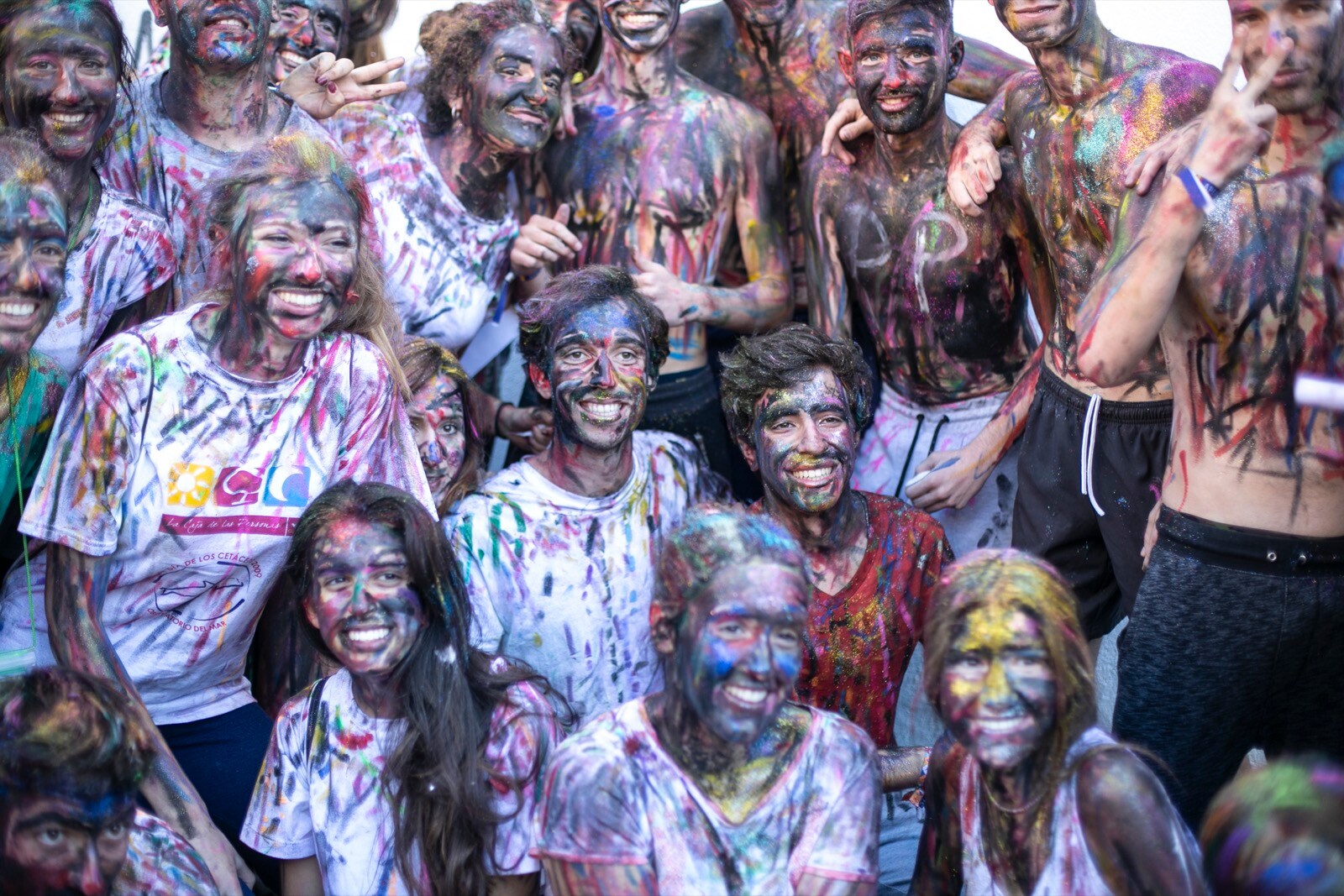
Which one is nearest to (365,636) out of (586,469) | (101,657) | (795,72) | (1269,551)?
(101,657)

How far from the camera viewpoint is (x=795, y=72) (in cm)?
455

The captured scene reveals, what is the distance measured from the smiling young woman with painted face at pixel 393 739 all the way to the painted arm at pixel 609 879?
302 millimetres

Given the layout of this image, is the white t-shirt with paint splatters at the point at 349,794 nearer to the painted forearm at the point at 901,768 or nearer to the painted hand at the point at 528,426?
the painted forearm at the point at 901,768

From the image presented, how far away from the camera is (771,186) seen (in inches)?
174

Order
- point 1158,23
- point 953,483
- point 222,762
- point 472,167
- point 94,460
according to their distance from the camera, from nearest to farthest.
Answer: point 94,460
point 222,762
point 953,483
point 472,167
point 1158,23

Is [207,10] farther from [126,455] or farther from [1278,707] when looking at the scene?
[1278,707]

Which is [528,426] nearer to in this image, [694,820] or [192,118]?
[192,118]

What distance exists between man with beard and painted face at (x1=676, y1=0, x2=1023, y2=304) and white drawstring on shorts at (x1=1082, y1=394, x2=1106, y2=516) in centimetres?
121

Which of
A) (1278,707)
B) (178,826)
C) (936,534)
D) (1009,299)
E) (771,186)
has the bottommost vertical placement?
(178,826)

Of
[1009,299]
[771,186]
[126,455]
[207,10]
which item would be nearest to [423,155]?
[207,10]

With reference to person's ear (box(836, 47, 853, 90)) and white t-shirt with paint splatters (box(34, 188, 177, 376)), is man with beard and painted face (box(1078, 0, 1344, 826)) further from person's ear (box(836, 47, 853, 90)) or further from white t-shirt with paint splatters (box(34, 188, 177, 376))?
white t-shirt with paint splatters (box(34, 188, 177, 376))

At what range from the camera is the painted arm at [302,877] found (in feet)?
9.63

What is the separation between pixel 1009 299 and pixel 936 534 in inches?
34.7

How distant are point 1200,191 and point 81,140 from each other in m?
2.46
